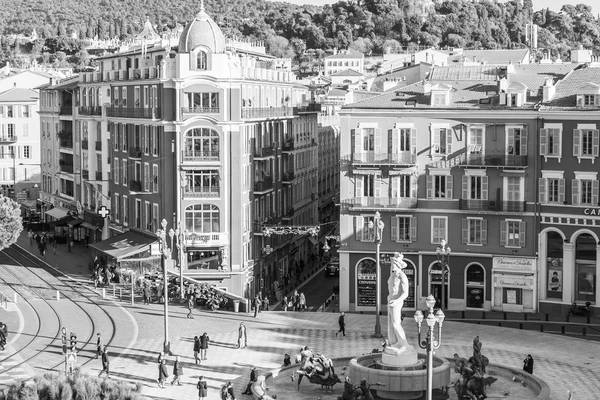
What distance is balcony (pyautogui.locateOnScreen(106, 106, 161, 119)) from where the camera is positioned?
79831mm

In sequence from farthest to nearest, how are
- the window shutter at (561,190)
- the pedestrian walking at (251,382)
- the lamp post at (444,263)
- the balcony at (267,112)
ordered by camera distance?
1. the balcony at (267,112)
2. the window shutter at (561,190)
3. the lamp post at (444,263)
4. the pedestrian walking at (251,382)

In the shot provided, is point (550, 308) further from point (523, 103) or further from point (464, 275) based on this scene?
point (523, 103)

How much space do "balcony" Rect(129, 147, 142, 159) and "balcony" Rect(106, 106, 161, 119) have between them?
247 cm

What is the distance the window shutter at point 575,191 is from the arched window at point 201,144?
79.6 ft

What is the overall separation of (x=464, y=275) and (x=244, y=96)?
20.7 metres

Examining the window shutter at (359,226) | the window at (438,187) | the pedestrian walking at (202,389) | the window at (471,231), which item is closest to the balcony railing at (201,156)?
the window shutter at (359,226)

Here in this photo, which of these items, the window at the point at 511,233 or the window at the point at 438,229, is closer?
the window at the point at 511,233

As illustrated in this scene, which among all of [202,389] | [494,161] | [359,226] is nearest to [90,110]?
[359,226]

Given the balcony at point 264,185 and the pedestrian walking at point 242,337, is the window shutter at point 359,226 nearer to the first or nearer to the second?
the balcony at point 264,185

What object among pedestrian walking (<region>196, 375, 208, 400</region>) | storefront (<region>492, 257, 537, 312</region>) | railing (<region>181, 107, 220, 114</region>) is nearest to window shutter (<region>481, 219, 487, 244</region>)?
storefront (<region>492, 257, 537, 312</region>)

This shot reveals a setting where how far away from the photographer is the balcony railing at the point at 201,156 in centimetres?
7806

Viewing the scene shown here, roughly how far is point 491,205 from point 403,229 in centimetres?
596

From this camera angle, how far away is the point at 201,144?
257 ft

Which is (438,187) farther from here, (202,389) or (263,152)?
(202,389)
